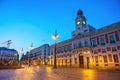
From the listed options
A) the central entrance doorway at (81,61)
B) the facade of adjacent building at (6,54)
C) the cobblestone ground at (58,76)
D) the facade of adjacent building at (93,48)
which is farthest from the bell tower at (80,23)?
the facade of adjacent building at (6,54)

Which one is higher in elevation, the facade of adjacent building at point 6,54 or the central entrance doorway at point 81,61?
the facade of adjacent building at point 6,54

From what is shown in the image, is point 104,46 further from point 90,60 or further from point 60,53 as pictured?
point 60,53

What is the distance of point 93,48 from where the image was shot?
31.2 meters

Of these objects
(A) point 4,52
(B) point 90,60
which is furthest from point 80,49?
(A) point 4,52

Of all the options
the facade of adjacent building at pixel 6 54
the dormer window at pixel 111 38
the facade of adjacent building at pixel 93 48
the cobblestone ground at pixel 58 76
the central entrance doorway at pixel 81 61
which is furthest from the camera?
the facade of adjacent building at pixel 6 54

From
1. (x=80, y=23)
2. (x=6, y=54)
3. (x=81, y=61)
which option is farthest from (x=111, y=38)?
(x=6, y=54)

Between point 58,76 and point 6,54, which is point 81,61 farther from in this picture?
point 6,54

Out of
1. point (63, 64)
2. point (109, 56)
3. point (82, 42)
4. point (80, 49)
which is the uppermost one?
point (82, 42)

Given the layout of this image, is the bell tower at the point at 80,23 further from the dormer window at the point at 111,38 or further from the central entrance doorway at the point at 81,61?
the dormer window at the point at 111,38

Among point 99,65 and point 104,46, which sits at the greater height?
Result: point 104,46

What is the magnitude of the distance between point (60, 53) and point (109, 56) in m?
21.8

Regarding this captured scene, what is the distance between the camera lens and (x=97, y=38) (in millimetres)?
30812

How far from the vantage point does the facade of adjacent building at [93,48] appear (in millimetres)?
26100

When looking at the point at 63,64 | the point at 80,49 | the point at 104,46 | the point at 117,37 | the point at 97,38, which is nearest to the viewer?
the point at 117,37
